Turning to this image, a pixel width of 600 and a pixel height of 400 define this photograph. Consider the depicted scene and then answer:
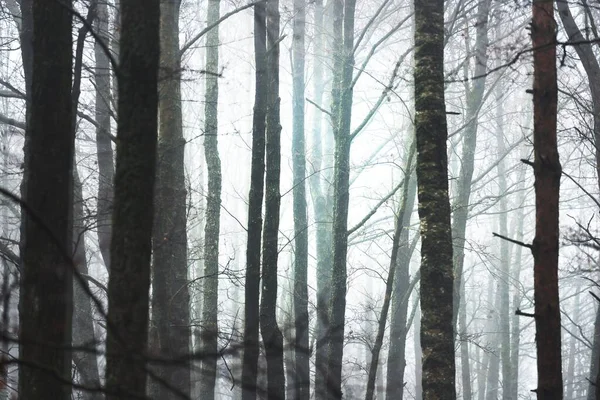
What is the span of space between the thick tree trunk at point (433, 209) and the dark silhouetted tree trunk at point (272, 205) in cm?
302

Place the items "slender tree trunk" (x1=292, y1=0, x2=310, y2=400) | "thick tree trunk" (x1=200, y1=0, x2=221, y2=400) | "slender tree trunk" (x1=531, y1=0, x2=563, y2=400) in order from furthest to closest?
"slender tree trunk" (x1=292, y1=0, x2=310, y2=400), "thick tree trunk" (x1=200, y1=0, x2=221, y2=400), "slender tree trunk" (x1=531, y1=0, x2=563, y2=400)

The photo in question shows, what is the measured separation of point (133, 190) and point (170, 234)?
A: 521 cm

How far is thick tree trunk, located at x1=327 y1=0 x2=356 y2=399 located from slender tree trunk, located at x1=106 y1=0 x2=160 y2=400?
8.06 m

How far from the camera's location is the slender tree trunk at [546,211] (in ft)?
22.9

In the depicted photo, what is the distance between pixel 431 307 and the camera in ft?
24.5

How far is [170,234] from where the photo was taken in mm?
9555

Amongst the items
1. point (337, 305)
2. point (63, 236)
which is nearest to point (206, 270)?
point (337, 305)

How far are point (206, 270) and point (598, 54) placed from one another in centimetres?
1228

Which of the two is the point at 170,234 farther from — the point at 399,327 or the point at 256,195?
the point at 399,327

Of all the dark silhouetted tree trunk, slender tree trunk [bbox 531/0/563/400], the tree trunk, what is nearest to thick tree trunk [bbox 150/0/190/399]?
the dark silhouetted tree trunk

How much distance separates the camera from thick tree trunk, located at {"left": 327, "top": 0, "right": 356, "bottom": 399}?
1349cm

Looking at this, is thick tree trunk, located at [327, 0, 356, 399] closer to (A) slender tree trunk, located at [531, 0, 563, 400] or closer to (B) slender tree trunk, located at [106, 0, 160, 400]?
(A) slender tree trunk, located at [531, 0, 563, 400]

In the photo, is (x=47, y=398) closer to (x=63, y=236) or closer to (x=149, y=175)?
(x=63, y=236)

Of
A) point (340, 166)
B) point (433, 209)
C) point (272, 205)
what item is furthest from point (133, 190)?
point (340, 166)
